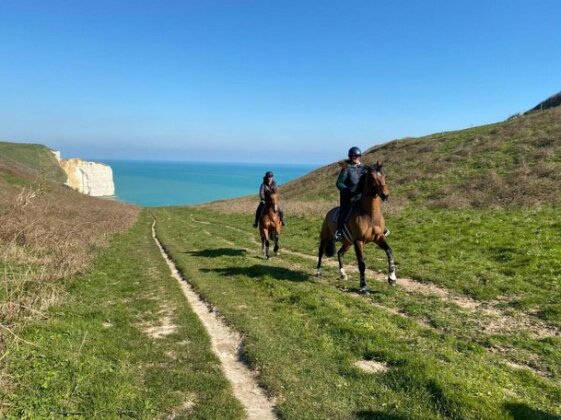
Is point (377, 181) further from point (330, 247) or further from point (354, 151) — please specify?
point (330, 247)

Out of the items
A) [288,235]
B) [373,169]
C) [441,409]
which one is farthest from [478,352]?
[288,235]

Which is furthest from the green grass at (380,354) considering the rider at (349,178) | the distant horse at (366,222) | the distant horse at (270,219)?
the distant horse at (270,219)

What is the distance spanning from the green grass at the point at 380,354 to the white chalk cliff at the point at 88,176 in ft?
502

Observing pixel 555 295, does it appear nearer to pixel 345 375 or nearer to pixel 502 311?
pixel 502 311

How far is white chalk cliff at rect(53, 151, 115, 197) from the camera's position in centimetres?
15124

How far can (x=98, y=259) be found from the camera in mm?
17922

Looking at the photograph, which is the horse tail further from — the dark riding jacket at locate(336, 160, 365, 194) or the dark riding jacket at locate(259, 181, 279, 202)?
the dark riding jacket at locate(259, 181, 279, 202)

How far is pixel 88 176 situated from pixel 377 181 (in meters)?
180

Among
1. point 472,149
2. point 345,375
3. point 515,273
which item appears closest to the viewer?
point 345,375

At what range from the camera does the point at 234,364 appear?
7496mm

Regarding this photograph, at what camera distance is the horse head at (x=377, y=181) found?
37.2ft

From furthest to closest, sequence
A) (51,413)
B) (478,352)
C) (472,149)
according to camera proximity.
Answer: (472,149) → (478,352) → (51,413)

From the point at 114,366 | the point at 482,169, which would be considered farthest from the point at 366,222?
the point at 482,169

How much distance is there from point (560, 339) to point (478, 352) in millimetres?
2009
